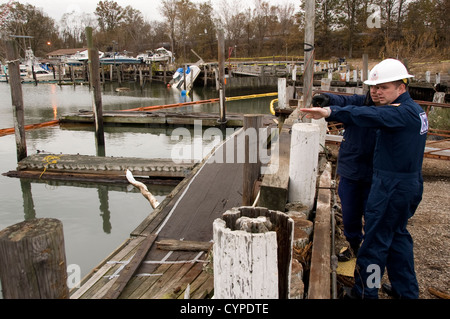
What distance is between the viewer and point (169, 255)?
4.32m

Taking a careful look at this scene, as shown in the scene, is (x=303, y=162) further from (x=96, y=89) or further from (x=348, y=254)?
(x=96, y=89)

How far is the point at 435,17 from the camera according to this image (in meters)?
37.9

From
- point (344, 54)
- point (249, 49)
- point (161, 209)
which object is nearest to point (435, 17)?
point (344, 54)

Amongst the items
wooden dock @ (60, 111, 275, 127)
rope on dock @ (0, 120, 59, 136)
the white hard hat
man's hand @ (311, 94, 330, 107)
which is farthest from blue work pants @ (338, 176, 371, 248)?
rope on dock @ (0, 120, 59, 136)

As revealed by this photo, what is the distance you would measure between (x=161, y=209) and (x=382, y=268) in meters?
3.65

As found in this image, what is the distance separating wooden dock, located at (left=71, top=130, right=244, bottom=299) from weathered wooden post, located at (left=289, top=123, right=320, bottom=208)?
127 cm

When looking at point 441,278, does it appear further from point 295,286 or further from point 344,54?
point 344,54

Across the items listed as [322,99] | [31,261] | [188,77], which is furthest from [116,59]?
[31,261]

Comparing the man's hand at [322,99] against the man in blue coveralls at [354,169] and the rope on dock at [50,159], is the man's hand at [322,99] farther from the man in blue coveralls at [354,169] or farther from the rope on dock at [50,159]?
the rope on dock at [50,159]

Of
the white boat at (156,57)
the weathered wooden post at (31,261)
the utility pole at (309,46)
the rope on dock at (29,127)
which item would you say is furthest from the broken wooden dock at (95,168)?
the white boat at (156,57)

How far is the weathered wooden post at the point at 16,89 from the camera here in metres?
9.77

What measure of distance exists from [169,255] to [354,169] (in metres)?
2.35

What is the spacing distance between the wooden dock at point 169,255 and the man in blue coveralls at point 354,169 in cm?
156

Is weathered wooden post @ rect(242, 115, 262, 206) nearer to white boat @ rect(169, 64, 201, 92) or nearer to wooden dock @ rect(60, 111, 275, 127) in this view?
wooden dock @ rect(60, 111, 275, 127)
